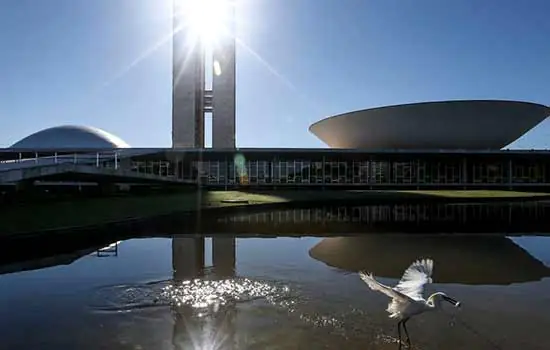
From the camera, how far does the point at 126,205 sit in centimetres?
1923

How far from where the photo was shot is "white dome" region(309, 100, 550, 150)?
2002 inches

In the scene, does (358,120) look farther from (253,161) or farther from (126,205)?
(126,205)

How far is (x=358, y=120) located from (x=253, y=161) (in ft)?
47.7

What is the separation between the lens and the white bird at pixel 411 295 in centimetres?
449

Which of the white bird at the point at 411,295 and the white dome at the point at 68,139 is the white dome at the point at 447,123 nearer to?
the white dome at the point at 68,139

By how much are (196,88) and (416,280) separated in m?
57.7

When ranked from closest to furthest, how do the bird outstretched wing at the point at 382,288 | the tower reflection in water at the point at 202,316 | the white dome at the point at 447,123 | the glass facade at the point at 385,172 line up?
the bird outstretched wing at the point at 382,288, the tower reflection in water at the point at 202,316, the glass facade at the point at 385,172, the white dome at the point at 447,123

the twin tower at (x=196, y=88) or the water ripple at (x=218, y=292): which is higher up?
the twin tower at (x=196, y=88)

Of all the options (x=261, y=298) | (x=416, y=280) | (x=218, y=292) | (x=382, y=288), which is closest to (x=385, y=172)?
(x=218, y=292)

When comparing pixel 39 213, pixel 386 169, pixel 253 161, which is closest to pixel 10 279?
pixel 39 213

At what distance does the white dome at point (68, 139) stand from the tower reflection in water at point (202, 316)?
65076 mm

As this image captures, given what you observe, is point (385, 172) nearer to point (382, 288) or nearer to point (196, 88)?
point (196, 88)

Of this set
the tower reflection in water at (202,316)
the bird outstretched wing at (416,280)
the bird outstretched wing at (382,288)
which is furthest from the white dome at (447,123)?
the bird outstretched wing at (382,288)

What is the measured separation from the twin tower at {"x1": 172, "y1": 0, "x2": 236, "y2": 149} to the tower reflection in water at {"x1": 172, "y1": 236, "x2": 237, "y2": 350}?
50.3 metres
